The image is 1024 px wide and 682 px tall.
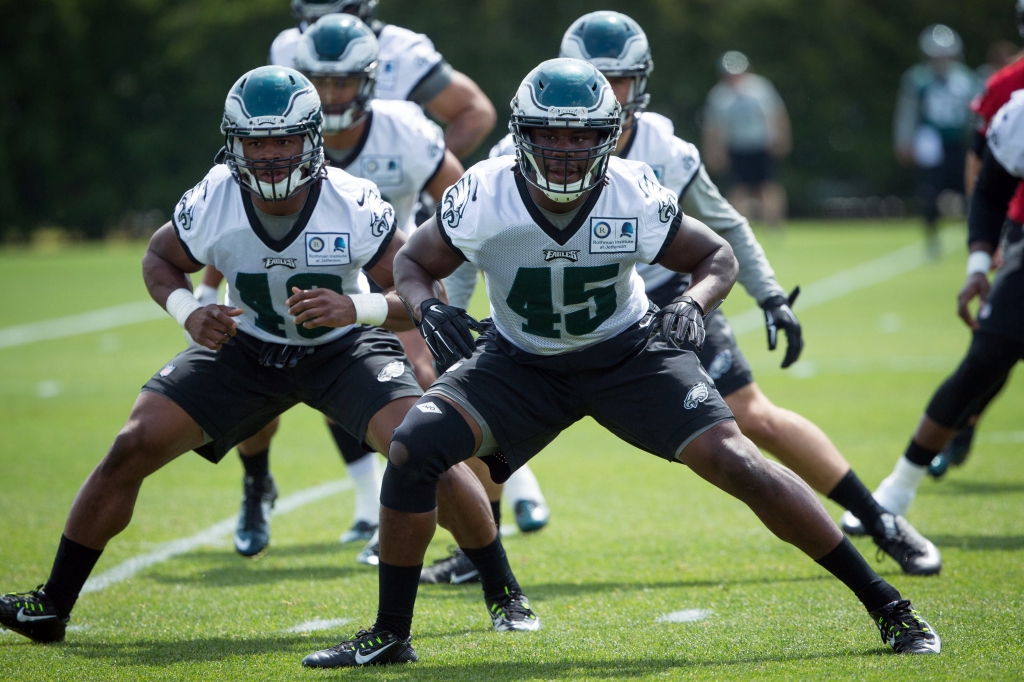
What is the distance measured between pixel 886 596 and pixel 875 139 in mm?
24463

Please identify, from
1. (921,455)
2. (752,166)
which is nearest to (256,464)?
(921,455)

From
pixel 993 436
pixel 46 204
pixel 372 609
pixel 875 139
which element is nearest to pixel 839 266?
pixel 993 436

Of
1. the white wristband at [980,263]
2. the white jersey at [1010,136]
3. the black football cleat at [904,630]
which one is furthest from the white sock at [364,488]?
the white jersey at [1010,136]

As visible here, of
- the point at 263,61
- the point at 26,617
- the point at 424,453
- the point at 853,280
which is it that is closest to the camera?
the point at 424,453

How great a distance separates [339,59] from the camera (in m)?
5.07

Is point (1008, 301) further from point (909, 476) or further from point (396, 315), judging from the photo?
point (396, 315)

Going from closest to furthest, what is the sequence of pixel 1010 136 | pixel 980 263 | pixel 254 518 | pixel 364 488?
pixel 1010 136 → pixel 980 263 → pixel 254 518 → pixel 364 488

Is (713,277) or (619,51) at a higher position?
(619,51)

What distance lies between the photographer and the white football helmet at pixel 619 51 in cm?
483

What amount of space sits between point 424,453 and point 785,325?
1.56 m

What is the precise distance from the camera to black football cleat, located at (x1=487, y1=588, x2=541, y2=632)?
160 inches

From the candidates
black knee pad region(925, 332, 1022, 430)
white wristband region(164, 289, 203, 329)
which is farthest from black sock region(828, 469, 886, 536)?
white wristband region(164, 289, 203, 329)

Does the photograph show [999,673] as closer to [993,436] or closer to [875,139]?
[993,436]

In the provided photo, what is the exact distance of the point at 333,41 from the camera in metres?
5.08
